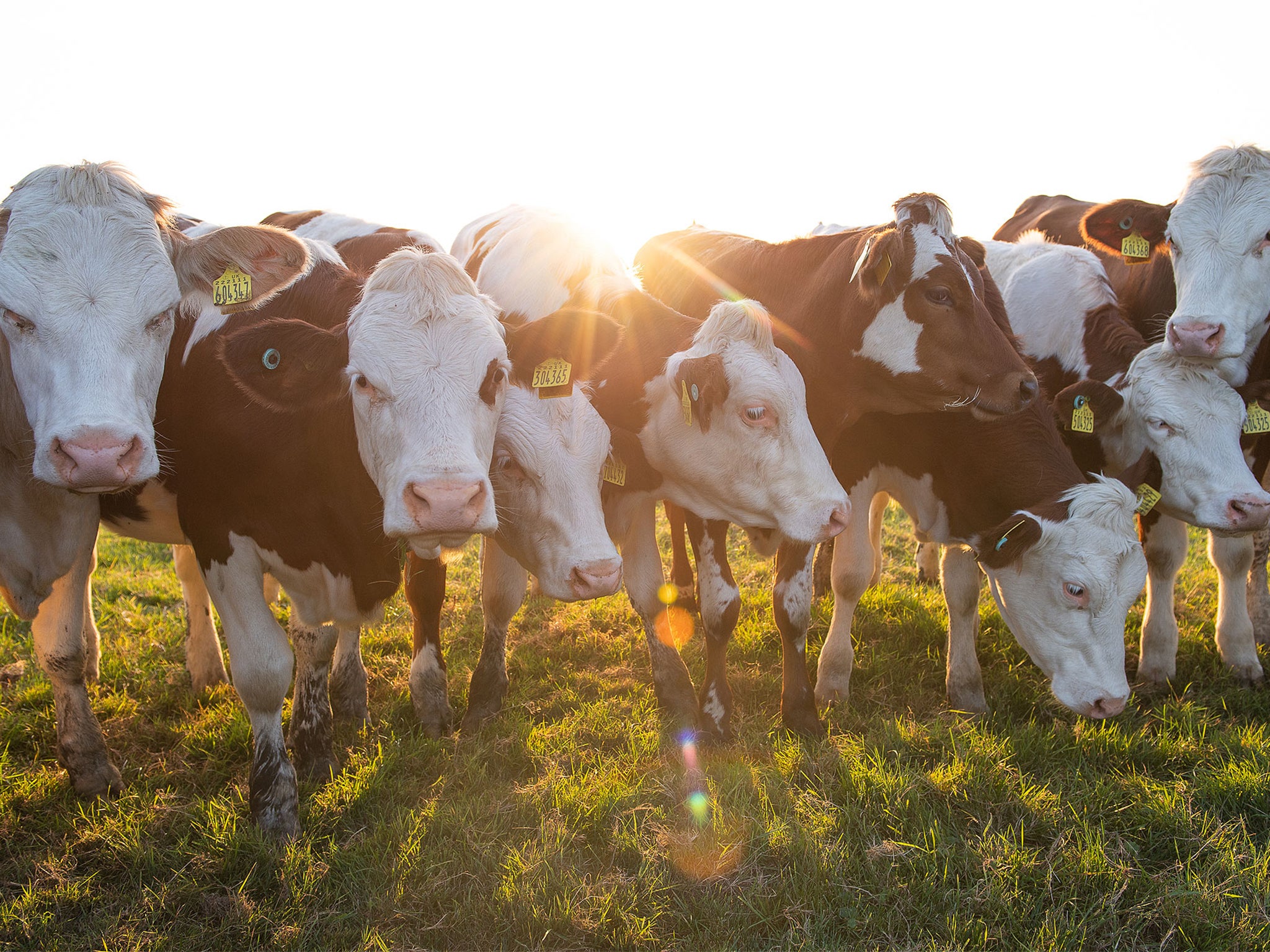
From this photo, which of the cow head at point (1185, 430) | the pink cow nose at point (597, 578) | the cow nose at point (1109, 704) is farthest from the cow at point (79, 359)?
the cow head at point (1185, 430)

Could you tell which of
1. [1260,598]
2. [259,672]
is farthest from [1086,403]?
[259,672]

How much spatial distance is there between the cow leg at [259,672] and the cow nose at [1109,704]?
370 centimetres

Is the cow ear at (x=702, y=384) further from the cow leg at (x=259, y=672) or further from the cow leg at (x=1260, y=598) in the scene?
the cow leg at (x=1260, y=598)

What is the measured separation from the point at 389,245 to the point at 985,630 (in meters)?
4.54

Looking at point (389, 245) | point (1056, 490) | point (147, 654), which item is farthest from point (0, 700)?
point (1056, 490)

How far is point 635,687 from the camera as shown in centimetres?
520

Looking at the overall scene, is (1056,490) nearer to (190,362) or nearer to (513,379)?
(513,379)

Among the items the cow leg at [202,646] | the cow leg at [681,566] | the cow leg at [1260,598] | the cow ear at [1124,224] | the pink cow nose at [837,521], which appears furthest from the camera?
the cow leg at [681,566]

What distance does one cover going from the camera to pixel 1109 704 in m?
4.29

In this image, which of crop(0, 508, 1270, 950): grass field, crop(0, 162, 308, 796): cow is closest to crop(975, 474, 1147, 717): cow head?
crop(0, 508, 1270, 950): grass field

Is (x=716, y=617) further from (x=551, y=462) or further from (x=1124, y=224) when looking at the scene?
(x=1124, y=224)

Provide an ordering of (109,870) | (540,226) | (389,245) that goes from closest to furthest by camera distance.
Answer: (109,870), (389,245), (540,226)

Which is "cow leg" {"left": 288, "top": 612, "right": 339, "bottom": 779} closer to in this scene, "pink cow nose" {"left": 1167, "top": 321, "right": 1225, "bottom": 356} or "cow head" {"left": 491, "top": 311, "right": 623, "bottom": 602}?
"cow head" {"left": 491, "top": 311, "right": 623, "bottom": 602}

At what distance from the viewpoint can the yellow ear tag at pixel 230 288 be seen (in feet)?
12.5
